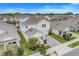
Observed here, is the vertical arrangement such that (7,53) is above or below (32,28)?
below

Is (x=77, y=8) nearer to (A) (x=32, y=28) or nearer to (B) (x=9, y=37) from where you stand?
(A) (x=32, y=28)

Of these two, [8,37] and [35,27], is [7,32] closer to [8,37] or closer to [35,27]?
[8,37]

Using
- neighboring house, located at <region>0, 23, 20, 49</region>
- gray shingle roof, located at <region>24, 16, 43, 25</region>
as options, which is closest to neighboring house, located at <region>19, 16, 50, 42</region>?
gray shingle roof, located at <region>24, 16, 43, 25</region>

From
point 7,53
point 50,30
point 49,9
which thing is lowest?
point 7,53

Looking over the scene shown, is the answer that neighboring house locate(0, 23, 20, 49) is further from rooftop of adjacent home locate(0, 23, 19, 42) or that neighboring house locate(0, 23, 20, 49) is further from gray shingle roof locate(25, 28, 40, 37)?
gray shingle roof locate(25, 28, 40, 37)

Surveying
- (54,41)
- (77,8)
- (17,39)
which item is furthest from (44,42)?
(77,8)

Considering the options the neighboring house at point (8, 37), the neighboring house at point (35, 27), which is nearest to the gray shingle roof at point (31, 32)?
the neighboring house at point (35, 27)
